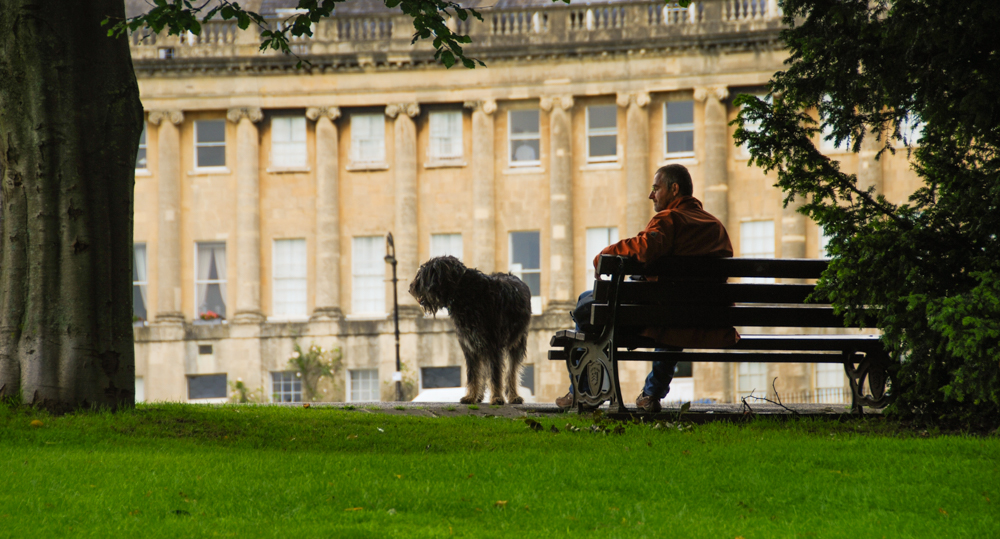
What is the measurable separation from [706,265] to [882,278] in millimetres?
1209

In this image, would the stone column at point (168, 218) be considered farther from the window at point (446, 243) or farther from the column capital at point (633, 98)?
the column capital at point (633, 98)

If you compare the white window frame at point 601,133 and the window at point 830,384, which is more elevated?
the white window frame at point 601,133

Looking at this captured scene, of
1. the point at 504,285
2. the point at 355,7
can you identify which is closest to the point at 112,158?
the point at 504,285

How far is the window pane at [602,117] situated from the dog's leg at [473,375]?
23.8 meters

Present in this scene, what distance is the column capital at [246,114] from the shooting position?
3331 centimetres

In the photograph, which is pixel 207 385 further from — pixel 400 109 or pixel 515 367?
pixel 515 367

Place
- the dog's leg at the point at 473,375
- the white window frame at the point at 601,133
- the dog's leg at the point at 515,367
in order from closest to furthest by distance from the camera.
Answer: the dog's leg at the point at 473,375
the dog's leg at the point at 515,367
the white window frame at the point at 601,133

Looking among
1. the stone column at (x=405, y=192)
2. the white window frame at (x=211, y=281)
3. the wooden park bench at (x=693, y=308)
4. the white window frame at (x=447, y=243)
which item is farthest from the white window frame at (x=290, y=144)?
the wooden park bench at (x=693, y=308)

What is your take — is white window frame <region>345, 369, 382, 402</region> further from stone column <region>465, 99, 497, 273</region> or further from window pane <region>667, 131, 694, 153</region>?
window pane <region>667, 131, 694, 153</region>

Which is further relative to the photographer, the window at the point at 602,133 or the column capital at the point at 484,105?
the window at the point at 602,133

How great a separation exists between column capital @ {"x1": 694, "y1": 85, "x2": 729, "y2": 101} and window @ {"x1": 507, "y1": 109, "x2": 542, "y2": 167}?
5.32m

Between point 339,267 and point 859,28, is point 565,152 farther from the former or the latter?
point 859,28

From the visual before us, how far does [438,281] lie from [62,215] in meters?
3.56

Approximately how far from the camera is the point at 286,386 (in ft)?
→ 105
